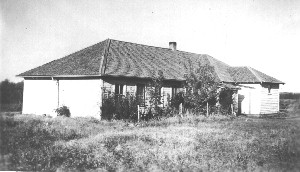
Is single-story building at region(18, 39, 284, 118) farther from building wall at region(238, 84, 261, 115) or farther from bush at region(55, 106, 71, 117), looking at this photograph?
bush at region(55, 106, 71, 117)

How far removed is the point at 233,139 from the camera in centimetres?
1336

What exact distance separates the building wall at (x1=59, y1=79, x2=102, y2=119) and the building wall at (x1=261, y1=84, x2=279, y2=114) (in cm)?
1607

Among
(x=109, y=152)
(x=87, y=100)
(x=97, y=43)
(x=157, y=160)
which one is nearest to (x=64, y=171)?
(x=109, y=152)

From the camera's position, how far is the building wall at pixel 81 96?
2058 centimetres

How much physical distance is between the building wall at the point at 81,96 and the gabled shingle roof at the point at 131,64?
0.75 meters

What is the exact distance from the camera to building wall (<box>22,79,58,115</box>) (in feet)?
75.2

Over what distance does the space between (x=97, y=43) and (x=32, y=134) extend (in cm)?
1420

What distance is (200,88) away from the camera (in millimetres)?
22609

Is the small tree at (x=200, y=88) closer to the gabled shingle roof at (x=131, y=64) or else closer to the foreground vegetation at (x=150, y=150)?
the gabled shingle roof at (x=131, y=64)

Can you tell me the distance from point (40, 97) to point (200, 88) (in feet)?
41.0

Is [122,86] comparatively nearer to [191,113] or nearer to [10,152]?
[191,113]

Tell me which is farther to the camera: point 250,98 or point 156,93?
point 250,98

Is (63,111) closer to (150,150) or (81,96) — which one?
(81,96)

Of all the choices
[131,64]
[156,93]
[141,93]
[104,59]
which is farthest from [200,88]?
[104,59]
